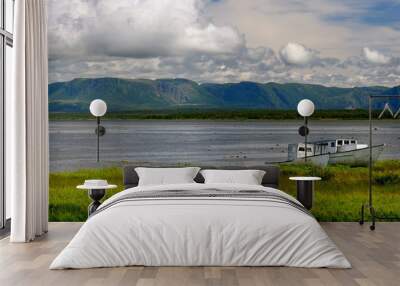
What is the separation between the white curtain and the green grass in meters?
1.46

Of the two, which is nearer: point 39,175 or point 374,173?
point 39,175

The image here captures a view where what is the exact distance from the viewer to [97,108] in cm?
814

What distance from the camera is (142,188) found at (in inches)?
255

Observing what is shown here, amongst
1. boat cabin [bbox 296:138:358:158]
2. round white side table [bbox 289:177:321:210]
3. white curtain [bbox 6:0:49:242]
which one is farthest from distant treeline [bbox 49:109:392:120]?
white curtain [bbox 6:0:49:242]

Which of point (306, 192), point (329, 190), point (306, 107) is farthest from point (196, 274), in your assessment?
point (329, 190)

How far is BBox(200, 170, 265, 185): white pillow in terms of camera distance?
7348mm

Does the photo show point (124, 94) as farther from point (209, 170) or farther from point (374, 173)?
point (374, 173)

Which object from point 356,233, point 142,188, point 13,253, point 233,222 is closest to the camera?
point 233,222

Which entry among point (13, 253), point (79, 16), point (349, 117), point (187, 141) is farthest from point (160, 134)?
point (13, 253)

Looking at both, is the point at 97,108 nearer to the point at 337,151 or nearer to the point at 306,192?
the point at 306,192

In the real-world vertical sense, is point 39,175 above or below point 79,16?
below

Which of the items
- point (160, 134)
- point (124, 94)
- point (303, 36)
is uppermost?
point (303, 36)

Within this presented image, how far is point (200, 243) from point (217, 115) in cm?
373

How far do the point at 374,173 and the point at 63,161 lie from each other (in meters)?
4.11
